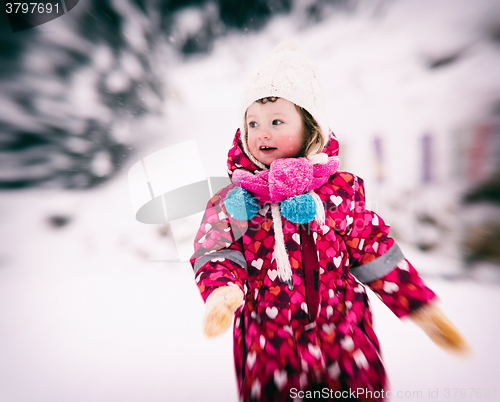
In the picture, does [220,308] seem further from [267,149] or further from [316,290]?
[267,149]

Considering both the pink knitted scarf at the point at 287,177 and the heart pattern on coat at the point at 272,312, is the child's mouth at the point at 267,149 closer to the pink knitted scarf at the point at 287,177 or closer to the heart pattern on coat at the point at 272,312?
the pink knitted scarf at the point at 287,177

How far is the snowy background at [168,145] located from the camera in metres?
0.54

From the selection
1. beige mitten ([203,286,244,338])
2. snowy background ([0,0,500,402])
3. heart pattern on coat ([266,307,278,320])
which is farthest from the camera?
snowy background ([0,0,500,402])

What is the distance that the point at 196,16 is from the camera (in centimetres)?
57

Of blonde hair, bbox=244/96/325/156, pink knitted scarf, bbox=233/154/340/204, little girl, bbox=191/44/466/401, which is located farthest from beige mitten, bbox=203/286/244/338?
blonde hair, bbox=244/96/325/156

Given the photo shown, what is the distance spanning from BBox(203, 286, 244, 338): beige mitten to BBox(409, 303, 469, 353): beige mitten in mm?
272

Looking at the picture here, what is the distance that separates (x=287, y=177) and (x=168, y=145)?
12.1 inches

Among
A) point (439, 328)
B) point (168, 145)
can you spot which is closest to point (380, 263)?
point (439, 328)

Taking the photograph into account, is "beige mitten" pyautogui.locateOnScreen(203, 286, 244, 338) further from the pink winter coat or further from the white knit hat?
the white knit hat

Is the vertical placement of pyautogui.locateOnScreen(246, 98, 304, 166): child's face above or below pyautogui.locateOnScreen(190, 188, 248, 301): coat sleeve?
above

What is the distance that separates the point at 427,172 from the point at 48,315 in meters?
0.86

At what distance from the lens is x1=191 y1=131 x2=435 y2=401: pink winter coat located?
383mm

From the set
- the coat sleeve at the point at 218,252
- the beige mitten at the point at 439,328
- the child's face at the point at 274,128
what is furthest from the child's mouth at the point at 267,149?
the beige mitten at the point at 439,328

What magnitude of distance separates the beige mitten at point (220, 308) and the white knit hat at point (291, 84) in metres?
0.31
